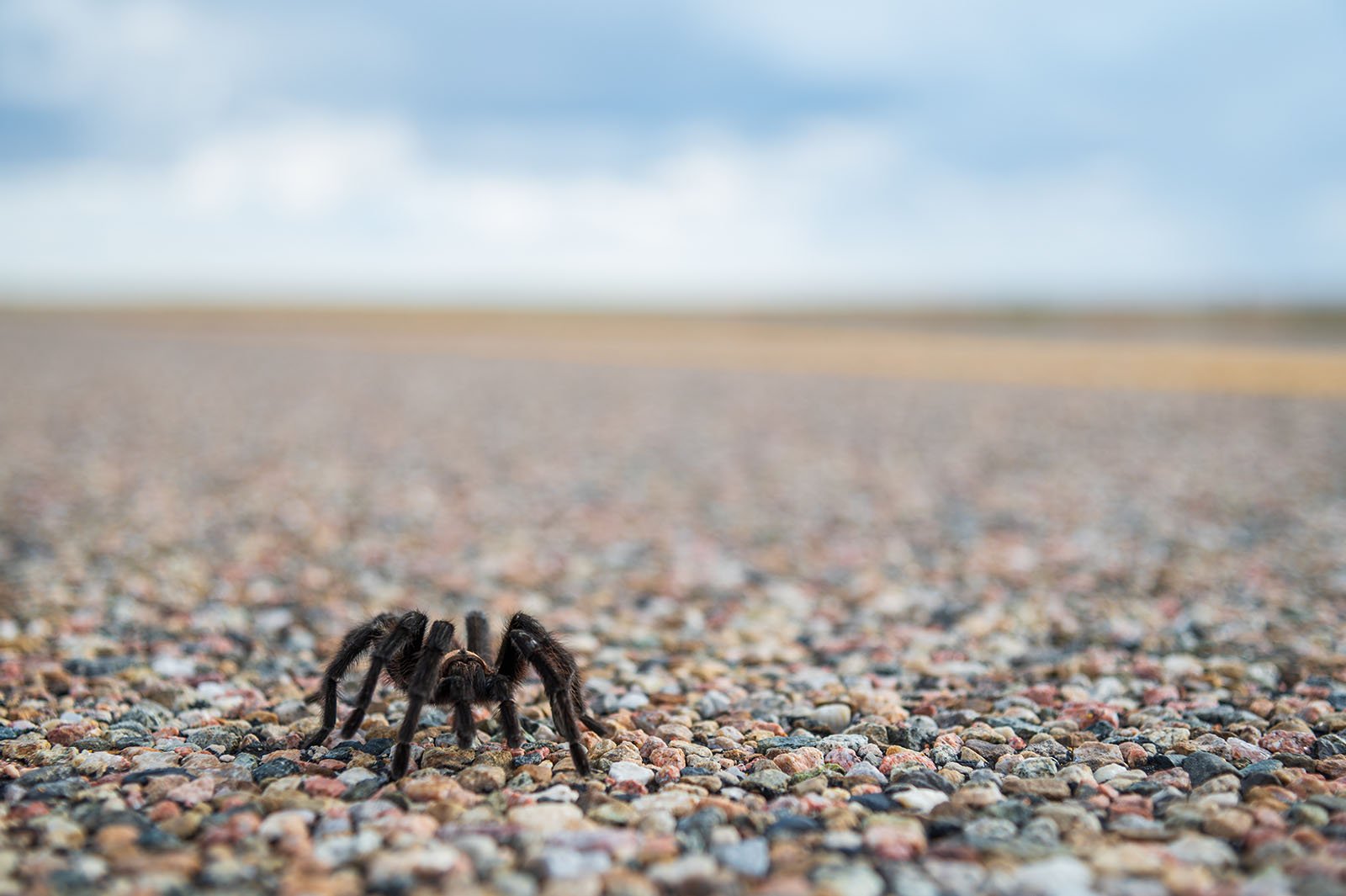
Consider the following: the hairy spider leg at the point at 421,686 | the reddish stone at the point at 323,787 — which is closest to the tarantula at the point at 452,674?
the hairy spider leg at the point at 421,686

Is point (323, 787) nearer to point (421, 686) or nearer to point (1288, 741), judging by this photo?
point (421, 686)

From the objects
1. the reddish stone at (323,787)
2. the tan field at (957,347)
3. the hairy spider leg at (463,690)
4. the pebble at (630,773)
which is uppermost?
the tan field at (957,347)

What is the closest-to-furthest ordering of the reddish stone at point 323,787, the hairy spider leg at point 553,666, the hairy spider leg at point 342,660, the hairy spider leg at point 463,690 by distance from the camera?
the reddish stone at point 323,787, the hairy spider leg at point 553,666, the hairy spider leg at point 463,690, the hairy spider leg at point 342,660

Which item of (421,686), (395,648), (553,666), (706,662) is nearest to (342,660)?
(395,648)

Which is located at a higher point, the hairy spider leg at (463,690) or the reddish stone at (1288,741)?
the hairy spider leg at (463,690)

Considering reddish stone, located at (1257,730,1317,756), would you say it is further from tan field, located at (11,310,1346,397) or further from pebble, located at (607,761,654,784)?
tan field, located at (11,310,1346,397)

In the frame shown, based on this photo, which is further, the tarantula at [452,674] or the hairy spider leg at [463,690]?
the hairy spider leg at [463,690]

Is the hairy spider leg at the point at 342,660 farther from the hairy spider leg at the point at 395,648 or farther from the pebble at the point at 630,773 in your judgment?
the pebble at the point at 630,773

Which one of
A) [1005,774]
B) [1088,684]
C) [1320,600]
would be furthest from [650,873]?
[1320,600]
